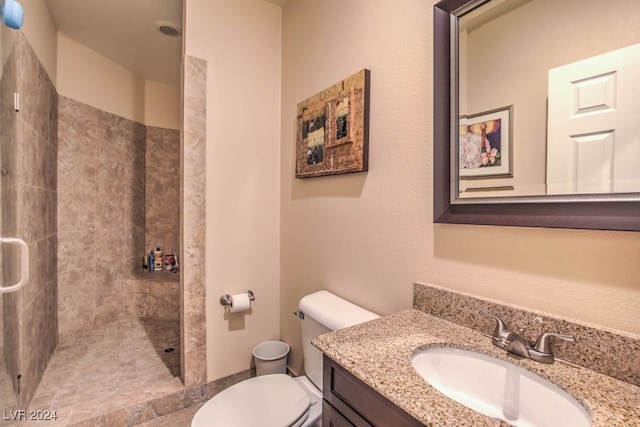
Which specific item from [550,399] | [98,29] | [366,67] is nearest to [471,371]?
[550,399]

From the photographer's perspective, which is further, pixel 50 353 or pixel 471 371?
pixel 50 353

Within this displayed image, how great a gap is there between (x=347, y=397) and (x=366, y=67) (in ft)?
4.26

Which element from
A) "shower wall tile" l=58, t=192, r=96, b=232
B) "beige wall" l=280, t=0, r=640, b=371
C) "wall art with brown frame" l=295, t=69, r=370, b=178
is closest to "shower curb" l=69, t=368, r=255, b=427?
"beige wall" l=280, t=0, r=640, b=371

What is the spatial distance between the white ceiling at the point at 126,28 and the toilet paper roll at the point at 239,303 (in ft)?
6.36

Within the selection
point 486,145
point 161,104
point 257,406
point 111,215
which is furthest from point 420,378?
point 161,104

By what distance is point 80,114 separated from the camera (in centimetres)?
239

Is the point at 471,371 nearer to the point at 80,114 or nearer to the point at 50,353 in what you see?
the point at 50,353

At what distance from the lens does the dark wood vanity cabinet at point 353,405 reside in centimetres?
63

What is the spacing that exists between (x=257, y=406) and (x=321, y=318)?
431 mm

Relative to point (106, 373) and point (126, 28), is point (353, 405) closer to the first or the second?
point (106, 373)

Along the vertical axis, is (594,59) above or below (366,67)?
below

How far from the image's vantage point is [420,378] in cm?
66

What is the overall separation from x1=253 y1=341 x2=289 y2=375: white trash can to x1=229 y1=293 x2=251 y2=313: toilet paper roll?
34 centimetres

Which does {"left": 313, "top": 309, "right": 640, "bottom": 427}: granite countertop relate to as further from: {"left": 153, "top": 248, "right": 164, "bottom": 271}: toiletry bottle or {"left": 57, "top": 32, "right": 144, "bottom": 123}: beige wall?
{"left": 57, "top": 32, "right": 144, "bottom": 123}: beige wall
